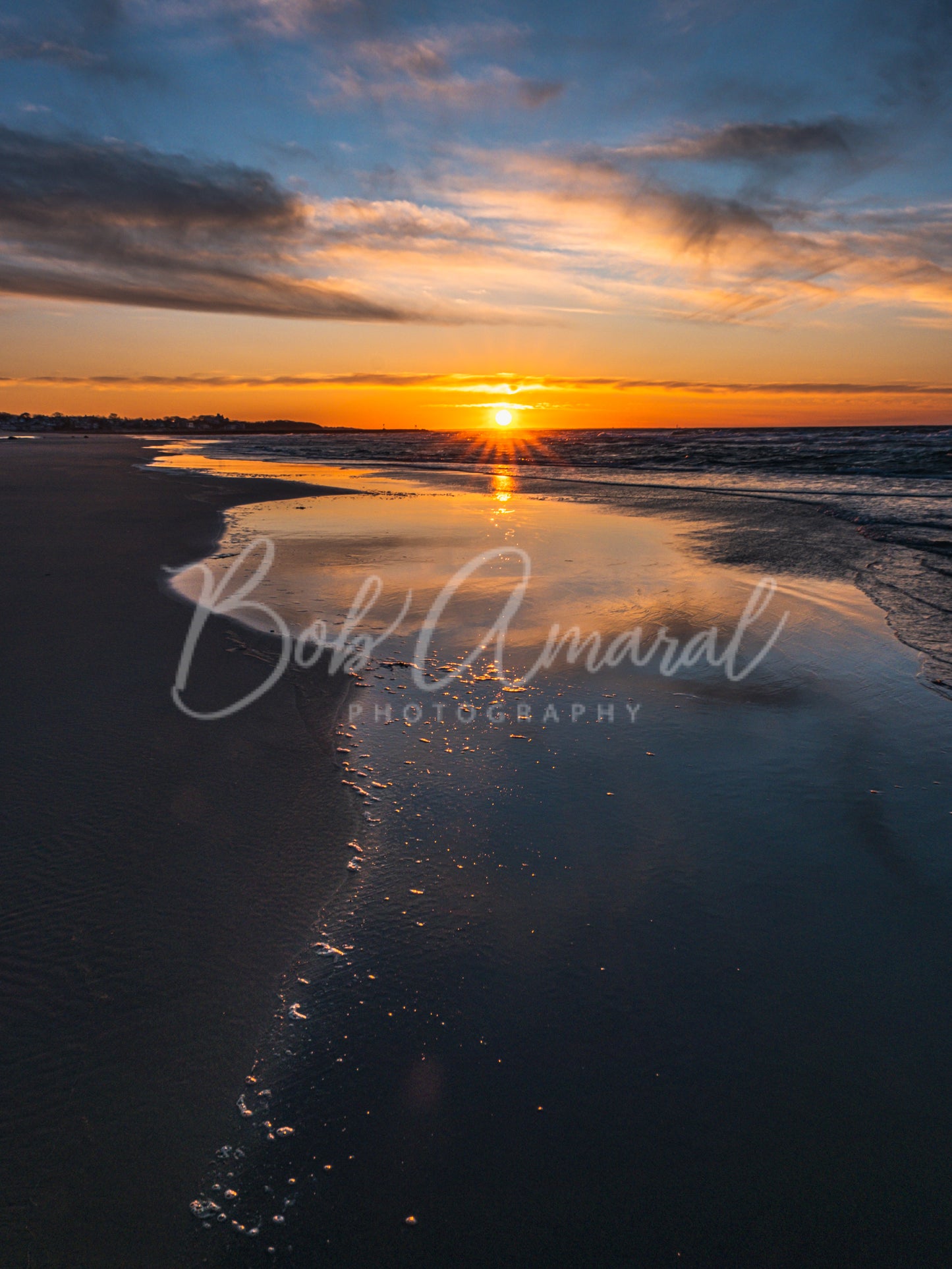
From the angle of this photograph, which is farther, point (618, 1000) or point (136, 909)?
point (136, 909)

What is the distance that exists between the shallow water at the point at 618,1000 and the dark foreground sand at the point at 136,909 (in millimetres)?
200

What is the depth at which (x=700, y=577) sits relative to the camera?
10344 millimetres

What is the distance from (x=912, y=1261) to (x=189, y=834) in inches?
135

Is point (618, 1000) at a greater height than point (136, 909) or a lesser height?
lesser

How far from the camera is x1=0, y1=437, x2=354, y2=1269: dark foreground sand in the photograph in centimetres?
210

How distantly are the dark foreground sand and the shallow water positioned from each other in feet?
0.66

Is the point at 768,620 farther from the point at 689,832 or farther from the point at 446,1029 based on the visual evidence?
the point at 446,1029

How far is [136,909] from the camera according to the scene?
3186mm

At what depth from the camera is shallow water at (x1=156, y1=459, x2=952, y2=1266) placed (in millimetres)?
2055

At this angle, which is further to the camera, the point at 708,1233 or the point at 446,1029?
the point at 446,1029

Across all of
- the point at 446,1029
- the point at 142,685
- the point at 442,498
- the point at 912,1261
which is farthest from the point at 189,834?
the point at 442,498

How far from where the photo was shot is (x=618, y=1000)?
280 centimetres

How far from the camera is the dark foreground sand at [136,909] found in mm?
2102

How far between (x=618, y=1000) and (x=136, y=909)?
7.22ft
